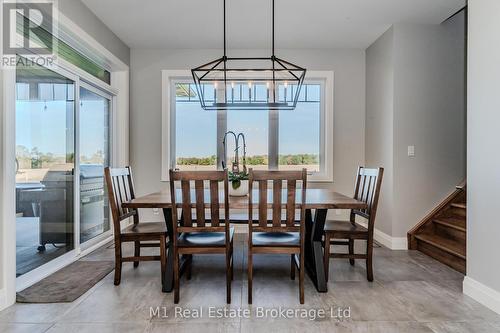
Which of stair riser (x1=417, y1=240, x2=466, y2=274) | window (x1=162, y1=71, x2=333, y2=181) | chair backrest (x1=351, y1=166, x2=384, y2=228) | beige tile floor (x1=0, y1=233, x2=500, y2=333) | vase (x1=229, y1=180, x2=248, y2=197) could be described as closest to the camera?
beige tile floor (x1=0, y1=233, x2=500, y2=333)

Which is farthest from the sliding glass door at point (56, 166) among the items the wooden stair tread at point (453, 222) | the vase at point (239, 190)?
the wooden stair tread at point (453, 222)

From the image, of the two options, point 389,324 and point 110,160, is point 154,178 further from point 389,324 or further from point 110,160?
point 389,324

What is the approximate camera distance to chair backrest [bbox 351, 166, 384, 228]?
270 centimetres

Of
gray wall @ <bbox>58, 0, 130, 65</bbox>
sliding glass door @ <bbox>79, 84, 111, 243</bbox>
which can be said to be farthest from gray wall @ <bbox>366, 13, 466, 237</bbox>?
sliding glass door @ <bbox>79, 84, 111, 243</bbox>

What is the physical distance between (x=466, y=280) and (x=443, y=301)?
314 mm

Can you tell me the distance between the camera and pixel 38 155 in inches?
114

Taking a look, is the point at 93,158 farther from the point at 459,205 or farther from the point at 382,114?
the point at 459,205

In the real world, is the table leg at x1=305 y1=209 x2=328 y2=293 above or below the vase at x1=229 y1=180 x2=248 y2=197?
below

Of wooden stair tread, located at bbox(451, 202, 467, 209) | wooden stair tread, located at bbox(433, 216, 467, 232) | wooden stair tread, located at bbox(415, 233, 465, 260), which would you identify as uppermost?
wooden stair tread, located at bbox(451, 202, 467, 209)

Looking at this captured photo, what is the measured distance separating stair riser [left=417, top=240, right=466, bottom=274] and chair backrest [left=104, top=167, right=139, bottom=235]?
317cm

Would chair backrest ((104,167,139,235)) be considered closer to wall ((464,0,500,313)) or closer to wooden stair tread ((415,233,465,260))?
wall ((464,0,500,313))

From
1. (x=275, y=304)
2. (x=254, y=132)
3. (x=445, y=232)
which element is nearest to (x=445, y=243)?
(x=445, y=232)

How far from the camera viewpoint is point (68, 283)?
8.94 feet

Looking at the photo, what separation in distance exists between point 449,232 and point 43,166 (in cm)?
432
